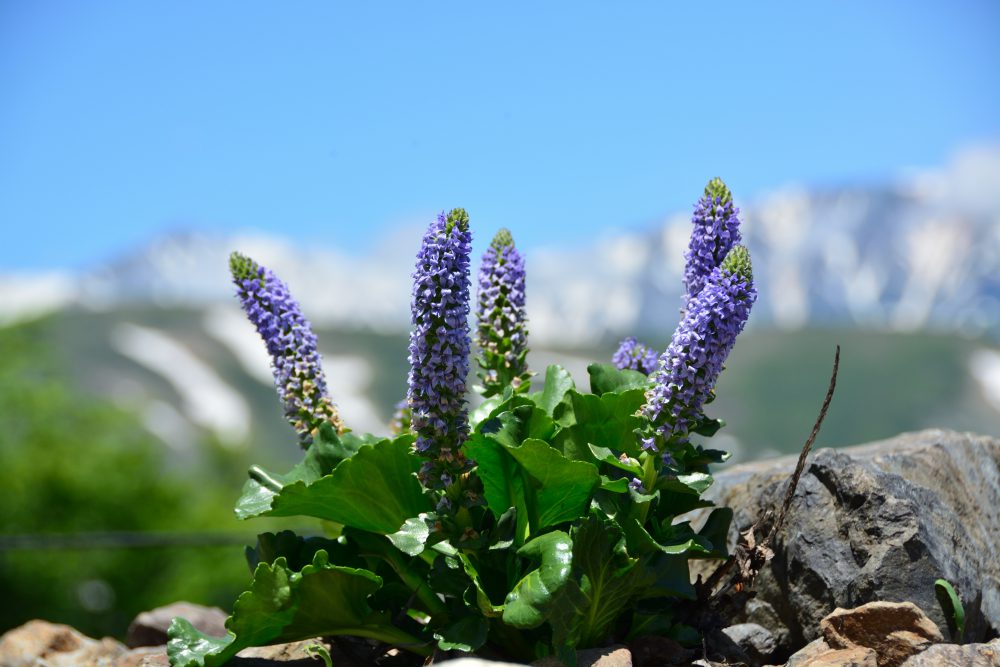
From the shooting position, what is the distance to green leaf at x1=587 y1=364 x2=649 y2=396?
14.3 feet

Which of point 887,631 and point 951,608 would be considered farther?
point 951,608

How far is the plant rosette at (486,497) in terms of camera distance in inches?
140

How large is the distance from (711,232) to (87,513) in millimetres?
30726

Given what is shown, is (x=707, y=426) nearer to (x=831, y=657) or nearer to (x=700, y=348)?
(x=700, y=348)

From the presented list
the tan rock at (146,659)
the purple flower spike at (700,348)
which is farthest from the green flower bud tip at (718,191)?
the tan rock at (146,659)

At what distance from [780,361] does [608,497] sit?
6667 inches

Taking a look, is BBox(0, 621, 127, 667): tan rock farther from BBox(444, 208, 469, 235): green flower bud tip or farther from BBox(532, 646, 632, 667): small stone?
BBox(444, 208, 469, 235): green flower bud tip

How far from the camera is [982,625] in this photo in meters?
4.51

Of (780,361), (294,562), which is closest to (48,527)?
(294,562)

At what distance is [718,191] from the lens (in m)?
4.03

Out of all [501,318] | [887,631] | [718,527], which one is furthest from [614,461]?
[887,631]

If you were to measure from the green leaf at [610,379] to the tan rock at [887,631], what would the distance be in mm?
1160

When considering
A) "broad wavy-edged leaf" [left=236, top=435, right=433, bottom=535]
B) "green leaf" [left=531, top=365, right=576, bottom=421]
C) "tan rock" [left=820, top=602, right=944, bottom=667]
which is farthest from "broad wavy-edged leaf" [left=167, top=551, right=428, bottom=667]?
"tan rock" [left=820, top=602, right=944, bottom=667]

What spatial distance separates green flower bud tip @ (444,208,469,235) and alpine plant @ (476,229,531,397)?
86 centimetres
